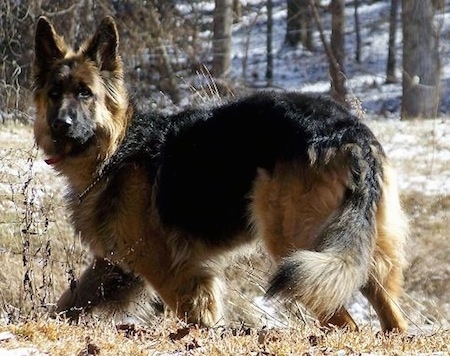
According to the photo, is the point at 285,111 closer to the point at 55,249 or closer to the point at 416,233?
the point at 55,249

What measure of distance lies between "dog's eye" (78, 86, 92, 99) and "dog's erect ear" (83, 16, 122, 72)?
29 centimetres

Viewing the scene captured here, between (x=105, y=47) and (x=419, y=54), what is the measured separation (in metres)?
14.0

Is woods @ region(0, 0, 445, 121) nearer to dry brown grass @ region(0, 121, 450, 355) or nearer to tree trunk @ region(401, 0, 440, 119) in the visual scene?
tree trunk @ region(401, 0, 440, 119)

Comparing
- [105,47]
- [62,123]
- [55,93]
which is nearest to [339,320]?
[62,123]

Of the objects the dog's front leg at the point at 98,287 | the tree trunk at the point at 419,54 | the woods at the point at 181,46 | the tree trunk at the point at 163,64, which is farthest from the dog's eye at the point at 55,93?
the tree trunk at the point at 163,64

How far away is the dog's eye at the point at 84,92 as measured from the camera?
602cm

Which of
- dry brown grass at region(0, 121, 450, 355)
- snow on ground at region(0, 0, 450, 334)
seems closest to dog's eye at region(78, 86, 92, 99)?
dry brown grass at region(0, 121, 450, 355)

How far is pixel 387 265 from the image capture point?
17.6 feet

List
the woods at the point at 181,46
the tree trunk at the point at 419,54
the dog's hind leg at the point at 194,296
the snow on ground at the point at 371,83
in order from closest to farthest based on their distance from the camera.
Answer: the dog's hind leg at the point at 194,296 → the snow on ground at the point at 371,83 → the woods at the point at 181,46 → the tree trunk at the point at 419,54

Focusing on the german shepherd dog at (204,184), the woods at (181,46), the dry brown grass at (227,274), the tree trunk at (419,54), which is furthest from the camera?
the tree trunk at (419,54)

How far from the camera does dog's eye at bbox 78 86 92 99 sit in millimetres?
6020

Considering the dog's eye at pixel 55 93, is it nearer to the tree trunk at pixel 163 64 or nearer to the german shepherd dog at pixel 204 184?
the german shepherd dog at pixel 204 184

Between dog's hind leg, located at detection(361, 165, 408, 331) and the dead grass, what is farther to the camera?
dog's hind leg, located at detection(361, 165, 408, 331)

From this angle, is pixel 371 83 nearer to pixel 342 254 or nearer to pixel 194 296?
pixel 194 296
